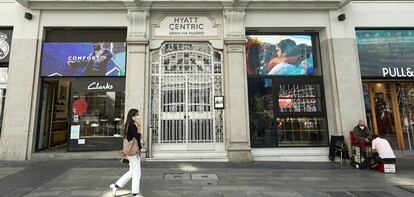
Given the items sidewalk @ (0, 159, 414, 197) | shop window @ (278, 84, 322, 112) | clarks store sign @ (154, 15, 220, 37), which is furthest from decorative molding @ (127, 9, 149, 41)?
shop window @ (278, 84, 322, 112)

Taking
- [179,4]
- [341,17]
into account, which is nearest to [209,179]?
[179,4]

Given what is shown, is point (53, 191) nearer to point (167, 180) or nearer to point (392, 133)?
point (167, 180)

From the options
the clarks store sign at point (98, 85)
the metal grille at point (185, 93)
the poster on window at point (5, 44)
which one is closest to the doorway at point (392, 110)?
the metal grille at point (185, 93)

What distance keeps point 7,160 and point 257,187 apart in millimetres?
8226

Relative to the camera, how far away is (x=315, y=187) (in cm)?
621

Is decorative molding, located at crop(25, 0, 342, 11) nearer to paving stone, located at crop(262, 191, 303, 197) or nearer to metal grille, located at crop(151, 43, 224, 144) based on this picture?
metal grille, located at crop(151, 43, 224, 144)

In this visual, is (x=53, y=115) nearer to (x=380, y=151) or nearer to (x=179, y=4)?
(x=179, y=4)

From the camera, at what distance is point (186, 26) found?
10070 mm

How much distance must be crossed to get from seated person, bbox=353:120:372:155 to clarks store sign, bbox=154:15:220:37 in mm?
5829

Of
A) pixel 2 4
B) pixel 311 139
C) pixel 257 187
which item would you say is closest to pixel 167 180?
pixel 257 187

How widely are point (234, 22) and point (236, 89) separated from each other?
250cm

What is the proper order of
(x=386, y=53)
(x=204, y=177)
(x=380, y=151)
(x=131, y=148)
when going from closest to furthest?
(x=131, y=148) → (x=204, y=177) → (x=380, y=151) → (x=386, y=53)

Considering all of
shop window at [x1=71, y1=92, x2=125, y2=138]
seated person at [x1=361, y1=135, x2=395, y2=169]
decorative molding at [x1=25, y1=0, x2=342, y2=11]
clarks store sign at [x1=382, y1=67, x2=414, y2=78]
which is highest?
decorative molding at [x1=25, y1=0, x2=342, y2=11]

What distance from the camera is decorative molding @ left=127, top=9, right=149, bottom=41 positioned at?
9719mm
